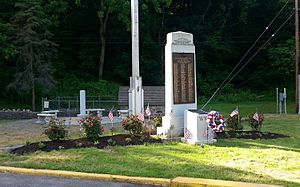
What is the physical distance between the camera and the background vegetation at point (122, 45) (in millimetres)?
26656

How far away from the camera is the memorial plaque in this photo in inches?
479

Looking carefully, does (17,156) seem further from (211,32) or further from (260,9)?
(260,9)

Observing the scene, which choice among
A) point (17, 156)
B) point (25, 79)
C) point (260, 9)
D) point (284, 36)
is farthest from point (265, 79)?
point (17, 156)

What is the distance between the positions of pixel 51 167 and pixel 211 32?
112ft

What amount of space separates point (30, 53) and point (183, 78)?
52.6 ft

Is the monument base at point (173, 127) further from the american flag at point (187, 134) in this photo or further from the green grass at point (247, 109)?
the green grass at point (247, 109)

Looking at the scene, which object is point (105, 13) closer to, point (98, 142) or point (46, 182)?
point (98, 142)

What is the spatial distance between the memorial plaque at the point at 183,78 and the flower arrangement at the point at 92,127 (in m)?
2.35

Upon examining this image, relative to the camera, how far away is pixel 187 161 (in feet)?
27.8

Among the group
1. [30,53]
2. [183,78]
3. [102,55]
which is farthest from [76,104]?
[183,78]

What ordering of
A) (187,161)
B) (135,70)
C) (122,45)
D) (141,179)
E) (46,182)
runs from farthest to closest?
(122,45) < (135,70) < (187,161) < (46,182) < (141,179)

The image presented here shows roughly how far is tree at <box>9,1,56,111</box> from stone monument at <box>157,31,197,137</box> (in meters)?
15.0

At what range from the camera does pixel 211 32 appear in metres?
40.5

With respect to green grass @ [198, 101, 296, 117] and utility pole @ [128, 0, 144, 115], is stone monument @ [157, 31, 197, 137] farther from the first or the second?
green grass @ [198, 101, 296, 117]
